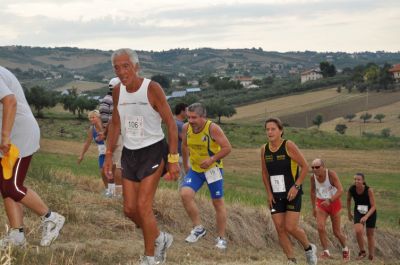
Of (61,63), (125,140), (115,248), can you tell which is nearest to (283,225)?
(115,248)

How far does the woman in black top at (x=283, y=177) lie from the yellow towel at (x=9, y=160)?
3157 mm

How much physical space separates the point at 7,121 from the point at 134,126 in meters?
1.17

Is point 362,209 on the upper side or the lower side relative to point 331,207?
lower

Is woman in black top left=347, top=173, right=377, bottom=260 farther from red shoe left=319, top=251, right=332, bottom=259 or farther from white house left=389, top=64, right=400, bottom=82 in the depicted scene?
white house left=389, top=64, right=400, bottom=82

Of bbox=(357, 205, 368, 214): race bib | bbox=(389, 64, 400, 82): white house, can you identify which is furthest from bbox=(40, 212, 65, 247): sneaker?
bbox=(389, 64, 400, 82): white house

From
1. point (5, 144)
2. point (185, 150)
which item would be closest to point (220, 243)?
point (185, 150)

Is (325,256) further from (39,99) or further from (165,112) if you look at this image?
(39,99)

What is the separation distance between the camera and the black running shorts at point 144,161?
20.5 feet

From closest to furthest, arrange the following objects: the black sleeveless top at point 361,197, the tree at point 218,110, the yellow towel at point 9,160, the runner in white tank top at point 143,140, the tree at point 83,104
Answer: the yellow towel at point 9,160 → the runner in white tank top at point 143,140 → the black sleeveless top at point 361,197 → the tree at point 83,104 → the tree at point 218,110

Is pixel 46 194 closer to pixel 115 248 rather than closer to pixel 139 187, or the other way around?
pixel 115 248

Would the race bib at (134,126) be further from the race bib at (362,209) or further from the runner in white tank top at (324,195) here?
the race bib at (362,209)

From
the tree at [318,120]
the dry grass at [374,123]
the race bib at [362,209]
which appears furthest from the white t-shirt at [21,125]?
the tree at [318,120]

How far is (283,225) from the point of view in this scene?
327 inches

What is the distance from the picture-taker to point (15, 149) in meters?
6.13
